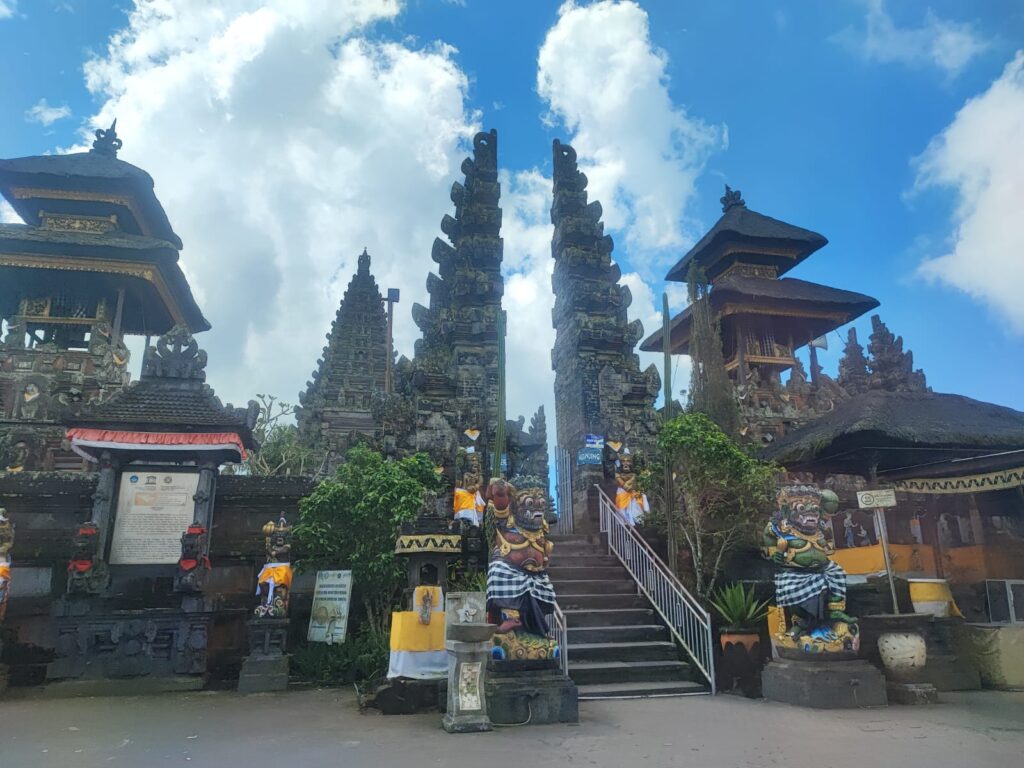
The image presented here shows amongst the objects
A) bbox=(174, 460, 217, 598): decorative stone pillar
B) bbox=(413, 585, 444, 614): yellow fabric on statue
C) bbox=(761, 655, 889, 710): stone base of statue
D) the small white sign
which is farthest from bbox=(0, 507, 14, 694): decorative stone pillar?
the small white sign

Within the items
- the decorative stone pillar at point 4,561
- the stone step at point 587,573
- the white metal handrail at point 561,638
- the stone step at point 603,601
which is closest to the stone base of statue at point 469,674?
the white metal handrail at point 561,638

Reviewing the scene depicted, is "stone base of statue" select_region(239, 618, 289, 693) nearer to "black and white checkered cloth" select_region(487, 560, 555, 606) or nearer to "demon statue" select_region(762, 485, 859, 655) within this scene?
"black and white checkered cloth" select_region(487, 560, 555, 606)

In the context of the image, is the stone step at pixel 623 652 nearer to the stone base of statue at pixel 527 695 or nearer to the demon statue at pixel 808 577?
the demon statue at pixel 808 577

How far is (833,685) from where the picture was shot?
Answer: 6.71m

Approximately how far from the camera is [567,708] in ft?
20.2

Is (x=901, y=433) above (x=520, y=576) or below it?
above

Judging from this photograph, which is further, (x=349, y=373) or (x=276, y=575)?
(x=349, y=373)

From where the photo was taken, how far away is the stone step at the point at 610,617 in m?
8.66

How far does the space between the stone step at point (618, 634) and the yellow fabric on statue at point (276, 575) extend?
3761 millimetres

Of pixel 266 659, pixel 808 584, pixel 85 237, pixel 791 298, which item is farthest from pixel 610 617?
pixel 85 237

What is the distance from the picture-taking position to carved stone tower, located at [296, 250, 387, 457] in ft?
83.0

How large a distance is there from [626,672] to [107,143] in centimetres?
2915

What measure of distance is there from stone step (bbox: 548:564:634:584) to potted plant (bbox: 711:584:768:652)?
168 centimetres

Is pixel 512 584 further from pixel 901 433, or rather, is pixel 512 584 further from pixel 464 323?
pixel 464 323
